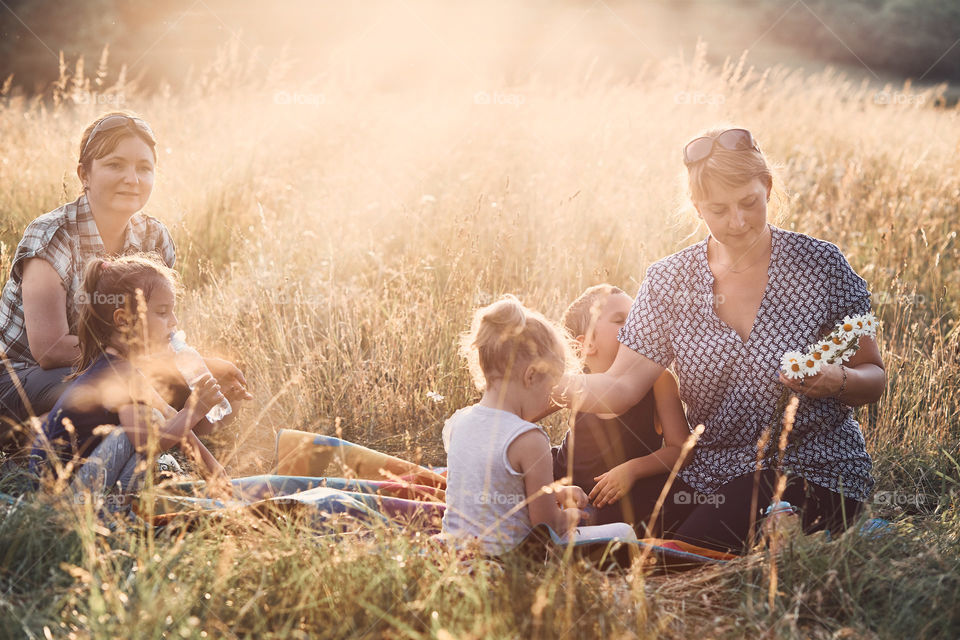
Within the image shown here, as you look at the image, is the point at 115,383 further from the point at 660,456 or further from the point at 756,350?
the point at 756,350

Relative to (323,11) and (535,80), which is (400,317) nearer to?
(535,80)

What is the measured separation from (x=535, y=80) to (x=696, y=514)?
743cm

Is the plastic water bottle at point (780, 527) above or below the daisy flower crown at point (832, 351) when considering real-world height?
below

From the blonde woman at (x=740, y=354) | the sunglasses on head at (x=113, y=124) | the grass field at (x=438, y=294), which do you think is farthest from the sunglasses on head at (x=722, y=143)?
the sunglasses on head at (x=113, y=124)

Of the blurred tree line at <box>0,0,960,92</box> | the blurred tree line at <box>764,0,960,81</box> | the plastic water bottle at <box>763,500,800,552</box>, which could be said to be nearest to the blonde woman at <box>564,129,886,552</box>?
the plastic water bottle at <box>763,500,800,552</box>

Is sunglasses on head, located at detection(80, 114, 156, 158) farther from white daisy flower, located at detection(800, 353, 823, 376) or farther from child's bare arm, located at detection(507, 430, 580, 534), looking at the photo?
white daisy flower, located at detection(800, 353, 823, 376)

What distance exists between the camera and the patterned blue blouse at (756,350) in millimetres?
2891

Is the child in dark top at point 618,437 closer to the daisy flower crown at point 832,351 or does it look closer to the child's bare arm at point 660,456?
the child's bare arm at point 660,456

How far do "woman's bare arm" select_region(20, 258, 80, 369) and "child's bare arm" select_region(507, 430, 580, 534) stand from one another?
194cm

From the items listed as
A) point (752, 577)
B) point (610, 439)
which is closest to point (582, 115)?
point (610, 439)

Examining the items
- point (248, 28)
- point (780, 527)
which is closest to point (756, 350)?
point (780, 527)

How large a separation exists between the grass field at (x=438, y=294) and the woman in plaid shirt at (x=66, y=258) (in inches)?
19.3

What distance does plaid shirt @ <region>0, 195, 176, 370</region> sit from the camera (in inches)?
135

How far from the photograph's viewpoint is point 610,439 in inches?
125
